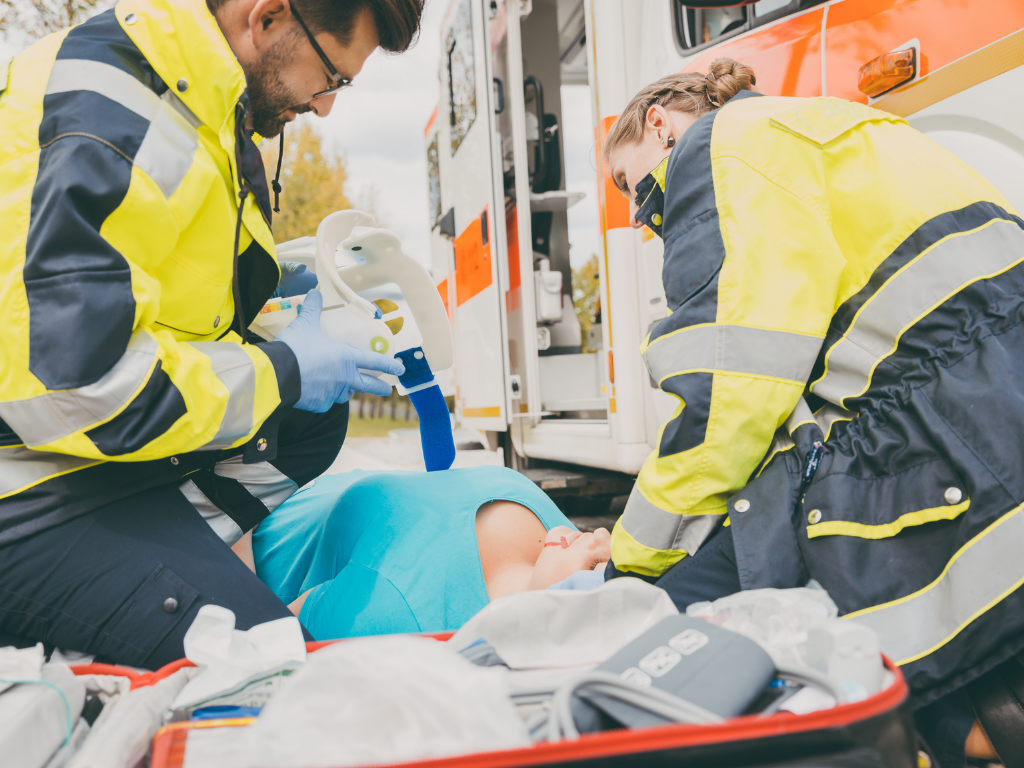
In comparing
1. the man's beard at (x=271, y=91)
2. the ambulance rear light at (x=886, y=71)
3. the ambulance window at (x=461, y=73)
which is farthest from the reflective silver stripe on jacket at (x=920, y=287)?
the ambulance window at (x=461, y=73)

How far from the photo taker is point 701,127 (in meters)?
1.44

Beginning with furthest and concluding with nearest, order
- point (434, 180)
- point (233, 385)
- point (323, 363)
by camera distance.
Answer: point (434, 180), point (323, 363), point (233, 385)

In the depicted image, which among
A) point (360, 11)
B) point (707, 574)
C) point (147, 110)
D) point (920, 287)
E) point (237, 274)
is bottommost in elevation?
point (707, 574)

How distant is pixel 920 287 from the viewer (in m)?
1.26

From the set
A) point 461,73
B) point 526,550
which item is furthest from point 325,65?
point 461,73

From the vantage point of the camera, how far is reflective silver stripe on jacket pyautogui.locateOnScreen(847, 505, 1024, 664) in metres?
1.09

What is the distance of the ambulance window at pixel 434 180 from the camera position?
6.27m

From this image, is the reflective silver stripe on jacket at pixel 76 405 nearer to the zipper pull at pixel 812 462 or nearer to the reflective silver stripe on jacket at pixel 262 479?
the reflective silver stripe on jacket at pixel 262 479

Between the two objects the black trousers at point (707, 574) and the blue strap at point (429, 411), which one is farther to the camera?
the blue strap at point (429, 411)

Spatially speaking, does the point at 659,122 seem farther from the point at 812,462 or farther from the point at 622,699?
the point at 622,699

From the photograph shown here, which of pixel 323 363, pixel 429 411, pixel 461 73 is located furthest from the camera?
pixel 461 73

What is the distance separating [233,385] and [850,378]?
1.22m

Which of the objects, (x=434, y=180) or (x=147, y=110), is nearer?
(x=147, y=110)

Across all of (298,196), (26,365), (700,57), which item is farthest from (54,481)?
(298,196)
